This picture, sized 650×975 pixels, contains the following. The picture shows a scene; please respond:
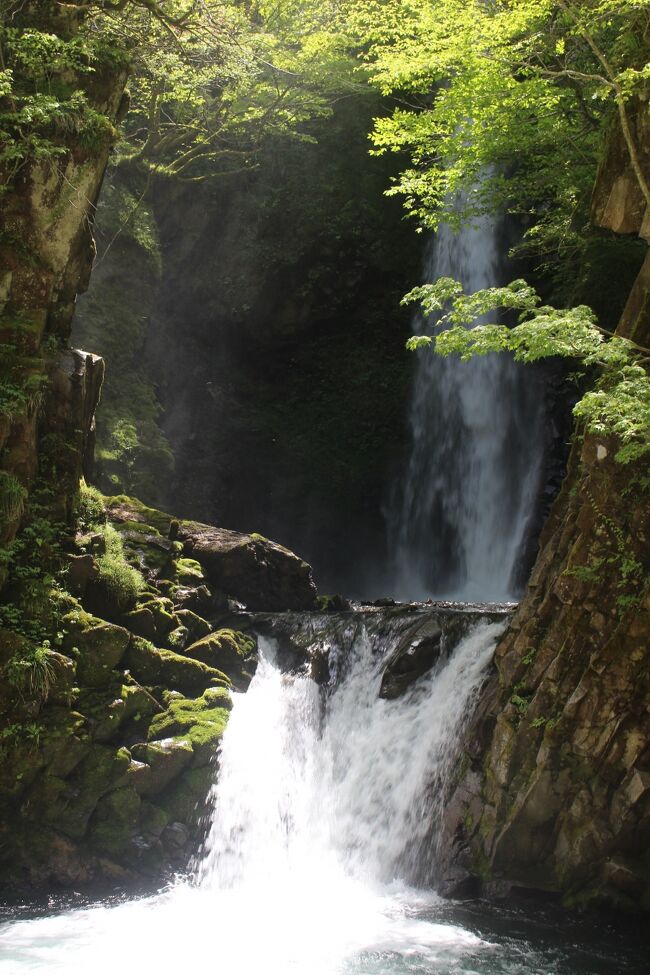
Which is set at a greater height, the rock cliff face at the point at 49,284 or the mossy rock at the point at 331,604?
the rock cliff face at the point at 49,284

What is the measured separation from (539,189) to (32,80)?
7.21 metres

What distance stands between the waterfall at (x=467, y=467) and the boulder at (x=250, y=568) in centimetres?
522

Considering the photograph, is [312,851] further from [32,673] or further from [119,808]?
[32,673]

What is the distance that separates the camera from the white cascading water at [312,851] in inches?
258

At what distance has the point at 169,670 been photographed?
388 inches


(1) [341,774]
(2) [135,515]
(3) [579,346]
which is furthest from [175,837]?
(3) [579,346]

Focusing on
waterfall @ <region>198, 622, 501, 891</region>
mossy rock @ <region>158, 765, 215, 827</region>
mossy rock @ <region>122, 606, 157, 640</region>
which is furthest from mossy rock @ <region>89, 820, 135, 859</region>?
mossy rock @ <region>122, 606, 157, 640</region>

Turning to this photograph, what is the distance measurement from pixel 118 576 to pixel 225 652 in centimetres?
178

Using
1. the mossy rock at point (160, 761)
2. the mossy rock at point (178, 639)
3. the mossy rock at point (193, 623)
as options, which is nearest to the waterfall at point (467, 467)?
the mossy rock at point (193, 623)

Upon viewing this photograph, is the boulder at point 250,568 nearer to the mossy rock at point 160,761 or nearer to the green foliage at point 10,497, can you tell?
the mossy rock at point 160,761

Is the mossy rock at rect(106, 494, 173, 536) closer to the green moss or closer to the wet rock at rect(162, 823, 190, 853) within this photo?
the green moss

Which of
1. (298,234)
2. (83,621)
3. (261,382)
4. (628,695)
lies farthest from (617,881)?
(298,234)

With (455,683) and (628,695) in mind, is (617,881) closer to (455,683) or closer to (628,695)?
(628,695)

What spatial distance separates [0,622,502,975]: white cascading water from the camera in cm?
656
